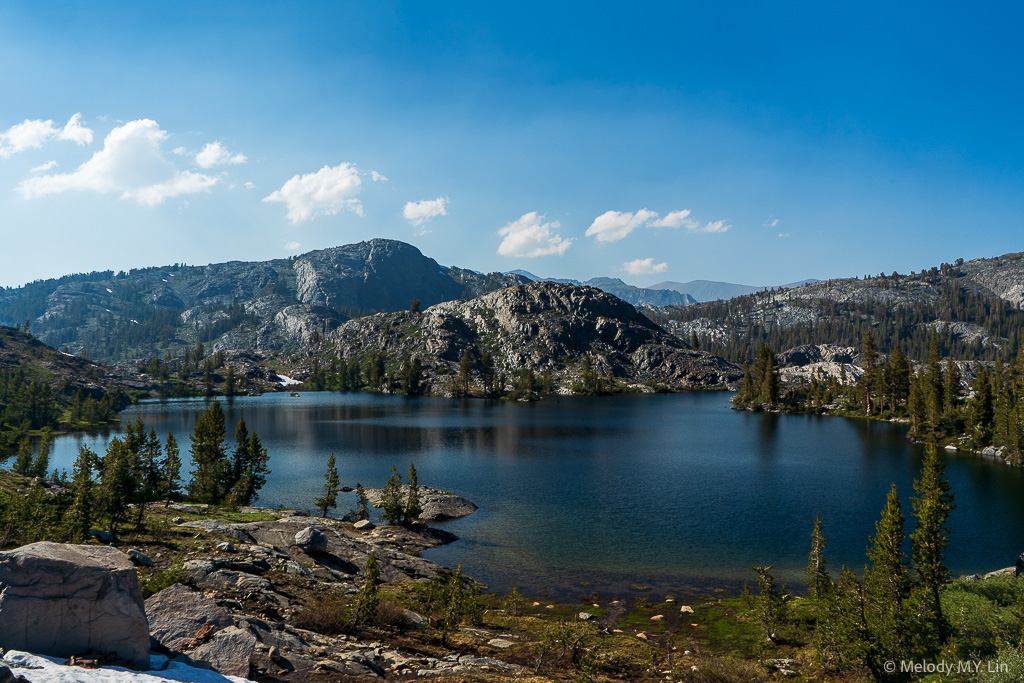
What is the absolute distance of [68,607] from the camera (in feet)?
68.6

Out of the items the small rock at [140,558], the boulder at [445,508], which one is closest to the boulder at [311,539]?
the small rock at [140,558]

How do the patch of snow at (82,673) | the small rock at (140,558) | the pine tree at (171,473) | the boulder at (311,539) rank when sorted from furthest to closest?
the pine tree at (171,473)
the boulder at (311,539)
the small rock at (140,558)
the patch of snow at (82,673)

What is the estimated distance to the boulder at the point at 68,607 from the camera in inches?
794

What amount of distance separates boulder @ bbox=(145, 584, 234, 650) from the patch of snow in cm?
445

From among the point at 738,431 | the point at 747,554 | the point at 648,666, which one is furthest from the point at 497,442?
the point at 648,666

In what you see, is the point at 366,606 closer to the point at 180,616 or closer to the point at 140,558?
the point at 180,616

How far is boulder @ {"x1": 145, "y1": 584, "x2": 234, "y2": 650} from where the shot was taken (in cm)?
2570

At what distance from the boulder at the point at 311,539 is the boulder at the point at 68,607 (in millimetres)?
32804

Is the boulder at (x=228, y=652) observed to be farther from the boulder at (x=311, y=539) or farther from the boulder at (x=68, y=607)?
the boulder at (x=311, y=539)

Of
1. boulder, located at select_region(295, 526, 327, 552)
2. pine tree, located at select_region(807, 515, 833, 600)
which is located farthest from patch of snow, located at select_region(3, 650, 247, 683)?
pine tree, located at select_region(807, 515, 833, 600)

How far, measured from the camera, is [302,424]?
184 metres

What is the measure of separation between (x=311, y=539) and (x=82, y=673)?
36.9 meters

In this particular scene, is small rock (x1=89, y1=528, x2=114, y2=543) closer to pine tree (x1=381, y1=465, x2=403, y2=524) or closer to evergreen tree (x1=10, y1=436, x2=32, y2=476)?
pine tree (x1=381, y1=465, x2=403, y2=524)

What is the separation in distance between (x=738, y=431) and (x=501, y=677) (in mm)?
156111
